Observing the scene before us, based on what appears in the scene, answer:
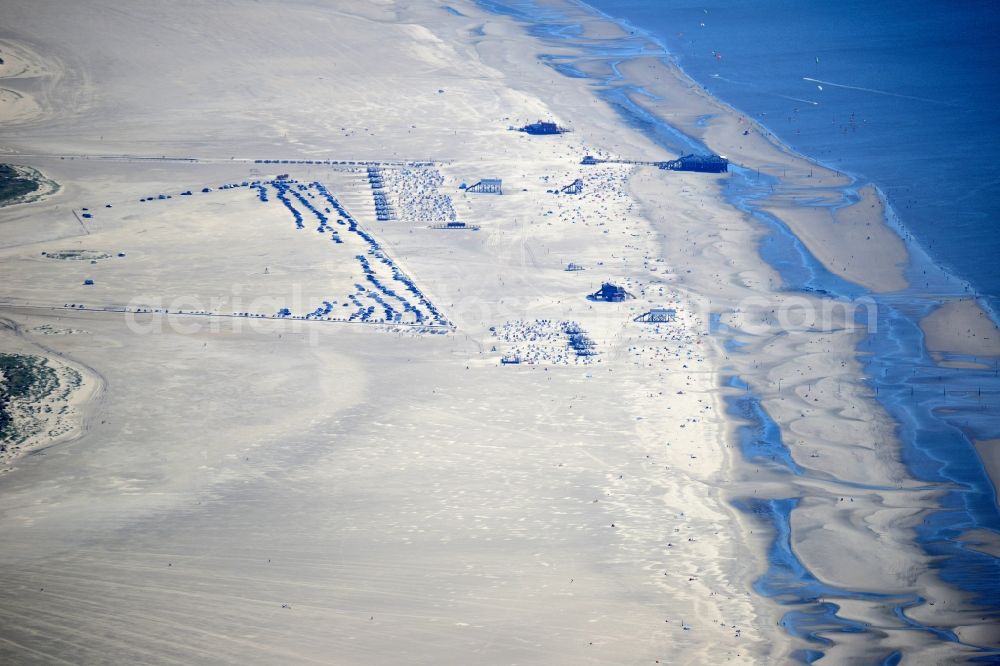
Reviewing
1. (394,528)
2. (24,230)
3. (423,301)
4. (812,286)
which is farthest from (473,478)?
(24,230)

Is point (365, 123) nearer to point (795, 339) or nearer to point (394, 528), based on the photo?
point (795, 339)

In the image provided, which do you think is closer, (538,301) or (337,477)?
(337,477)

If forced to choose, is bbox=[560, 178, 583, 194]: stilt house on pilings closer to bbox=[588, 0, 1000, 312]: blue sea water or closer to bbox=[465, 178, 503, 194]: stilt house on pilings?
bbox=[465, 178, 503, 194]: stilt house on pilings

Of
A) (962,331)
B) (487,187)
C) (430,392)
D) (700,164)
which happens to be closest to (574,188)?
(487,187)

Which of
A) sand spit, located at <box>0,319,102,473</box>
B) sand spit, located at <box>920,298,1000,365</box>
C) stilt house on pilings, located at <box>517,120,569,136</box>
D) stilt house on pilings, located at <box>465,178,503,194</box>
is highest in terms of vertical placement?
stilt house on pilings, located at <box>517,120,569,136</box>

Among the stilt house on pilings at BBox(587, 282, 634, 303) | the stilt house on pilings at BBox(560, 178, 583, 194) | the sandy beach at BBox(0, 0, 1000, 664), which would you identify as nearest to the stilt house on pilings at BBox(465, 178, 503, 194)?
the sandy beach at BBox(0, 0, 1000, 664)
